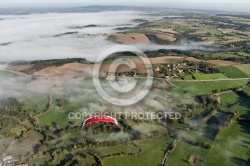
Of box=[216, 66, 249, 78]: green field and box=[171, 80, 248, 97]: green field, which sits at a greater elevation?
box=[216, 66, 249, 78]: green field

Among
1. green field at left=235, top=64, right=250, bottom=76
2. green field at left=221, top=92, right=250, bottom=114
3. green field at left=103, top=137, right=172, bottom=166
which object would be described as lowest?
green field at left=103, top=137, right=172, bottom=166

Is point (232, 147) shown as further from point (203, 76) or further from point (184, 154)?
point (203, 76)

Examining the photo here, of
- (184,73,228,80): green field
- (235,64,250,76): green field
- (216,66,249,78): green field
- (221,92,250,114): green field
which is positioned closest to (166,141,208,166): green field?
(221,92,250,114): green field

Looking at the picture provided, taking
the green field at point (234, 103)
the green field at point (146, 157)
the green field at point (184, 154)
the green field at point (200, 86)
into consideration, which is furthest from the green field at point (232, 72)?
the green field at point (146, 157)

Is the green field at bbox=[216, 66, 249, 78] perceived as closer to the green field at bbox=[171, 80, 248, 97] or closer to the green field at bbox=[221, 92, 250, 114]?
the green field at bbox=[171, 80, 248, 97]

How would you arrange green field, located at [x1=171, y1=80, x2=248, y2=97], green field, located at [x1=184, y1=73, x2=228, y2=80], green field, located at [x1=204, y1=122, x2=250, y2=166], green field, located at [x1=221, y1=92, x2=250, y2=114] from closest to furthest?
green field, located at [x1=204, y1=122, x2=250, y2=166], green field, located at [x1=221, y1=92, x2=250, y2=114], green field, located at [x1=171, y1=80, x2=248, y2=97], green field, located at [x1=184, y1=73, x2=228, y2=80]

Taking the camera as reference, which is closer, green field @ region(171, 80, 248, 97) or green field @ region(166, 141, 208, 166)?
green field @ region(166, 141, 208, 166)

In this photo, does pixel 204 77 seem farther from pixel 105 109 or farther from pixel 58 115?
pixel 58 115

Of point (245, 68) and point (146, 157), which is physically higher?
point (245, 68)

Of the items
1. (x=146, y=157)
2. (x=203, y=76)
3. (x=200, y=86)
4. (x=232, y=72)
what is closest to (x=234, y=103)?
(x=200, y=86)
